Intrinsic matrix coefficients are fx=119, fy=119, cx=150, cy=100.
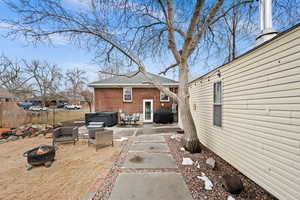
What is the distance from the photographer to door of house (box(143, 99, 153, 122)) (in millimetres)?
11928

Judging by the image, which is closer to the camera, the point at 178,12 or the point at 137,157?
the point at 137,157

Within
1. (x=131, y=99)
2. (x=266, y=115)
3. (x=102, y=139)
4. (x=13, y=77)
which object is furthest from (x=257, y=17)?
(x=13, y=77)

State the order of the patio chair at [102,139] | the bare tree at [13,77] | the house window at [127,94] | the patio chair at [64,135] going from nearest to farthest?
the patio chair at [102,139] < the patio chair at [64,135] < the house window at [127,94] < the bare tree at [13,77]

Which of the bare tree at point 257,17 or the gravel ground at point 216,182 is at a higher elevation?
the bare tree at point 257,17

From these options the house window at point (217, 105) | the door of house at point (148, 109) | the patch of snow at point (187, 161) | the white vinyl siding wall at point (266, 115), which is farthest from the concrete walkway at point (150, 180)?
the door of house at point (148, 109)

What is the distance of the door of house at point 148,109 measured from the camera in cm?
1193

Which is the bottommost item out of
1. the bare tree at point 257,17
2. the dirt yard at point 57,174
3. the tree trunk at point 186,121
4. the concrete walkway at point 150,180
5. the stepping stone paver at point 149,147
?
the dirt yard at point 57,174

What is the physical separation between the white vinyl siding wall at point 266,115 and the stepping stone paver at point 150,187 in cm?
162

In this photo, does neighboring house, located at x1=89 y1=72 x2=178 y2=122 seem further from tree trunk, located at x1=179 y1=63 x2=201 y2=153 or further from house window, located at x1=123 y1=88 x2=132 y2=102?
tree trunk, located at x1=179 y1=63 x2=201 y2=153

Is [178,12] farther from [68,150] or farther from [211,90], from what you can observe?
[68,150]

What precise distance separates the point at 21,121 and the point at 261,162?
1330cm

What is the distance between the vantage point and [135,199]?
88.2 inches

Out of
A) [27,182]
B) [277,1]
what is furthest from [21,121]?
[277,1]

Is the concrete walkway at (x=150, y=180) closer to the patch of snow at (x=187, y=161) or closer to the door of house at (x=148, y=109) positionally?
the patch of snow at (x=187, y=161)
